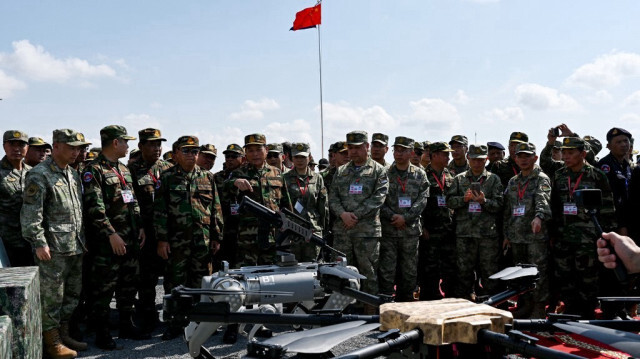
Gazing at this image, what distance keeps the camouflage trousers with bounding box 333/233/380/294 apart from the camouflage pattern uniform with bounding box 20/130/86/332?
3244 millimetres

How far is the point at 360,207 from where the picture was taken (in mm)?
6684

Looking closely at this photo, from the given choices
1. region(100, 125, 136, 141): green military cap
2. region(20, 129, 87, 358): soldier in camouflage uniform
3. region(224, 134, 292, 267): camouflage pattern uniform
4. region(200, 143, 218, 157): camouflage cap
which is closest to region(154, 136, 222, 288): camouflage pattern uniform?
region(224, 134, 292, 267): camouflage pattern uniform

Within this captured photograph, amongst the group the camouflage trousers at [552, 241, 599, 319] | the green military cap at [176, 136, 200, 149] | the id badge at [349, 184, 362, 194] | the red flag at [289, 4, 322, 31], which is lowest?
the camouflage trousers at [552, 241, 599, 319]

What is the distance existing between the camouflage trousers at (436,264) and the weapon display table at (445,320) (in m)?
5.34

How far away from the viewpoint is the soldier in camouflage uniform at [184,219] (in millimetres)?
5910

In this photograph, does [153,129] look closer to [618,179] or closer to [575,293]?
[575,293]

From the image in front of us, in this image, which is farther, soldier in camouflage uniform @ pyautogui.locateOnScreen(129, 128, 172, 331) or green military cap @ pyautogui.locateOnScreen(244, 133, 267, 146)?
green military cap @ pyautogui.locateOnScreen(244, 133, 267, 146)

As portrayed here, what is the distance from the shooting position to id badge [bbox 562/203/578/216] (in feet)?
20.3

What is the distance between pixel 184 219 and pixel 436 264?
12.2ft

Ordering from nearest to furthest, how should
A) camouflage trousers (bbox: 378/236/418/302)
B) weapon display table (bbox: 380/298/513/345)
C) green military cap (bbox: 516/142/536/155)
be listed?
weapon display table (bbox: 380/298/513/345) → green military cap (bbox: 516/142/536/155) → camouflage trousers (bbox: 378/236/418/302)

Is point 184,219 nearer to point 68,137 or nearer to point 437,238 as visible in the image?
point 68,137

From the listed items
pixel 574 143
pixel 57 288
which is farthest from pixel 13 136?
pixel 574 143

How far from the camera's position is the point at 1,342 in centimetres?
215

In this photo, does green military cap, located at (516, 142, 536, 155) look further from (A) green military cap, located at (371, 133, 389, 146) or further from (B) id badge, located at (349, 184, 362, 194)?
(B) id badge, located at (349, 184, 362, 194)
